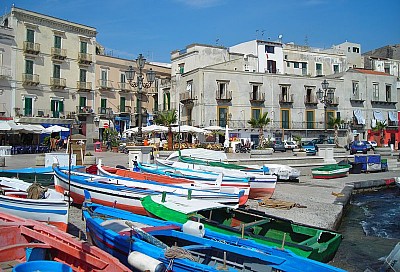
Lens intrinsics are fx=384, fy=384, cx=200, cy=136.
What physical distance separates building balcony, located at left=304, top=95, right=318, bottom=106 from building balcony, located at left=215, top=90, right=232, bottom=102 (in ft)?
34.0

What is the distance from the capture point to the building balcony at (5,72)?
36156 millimetres

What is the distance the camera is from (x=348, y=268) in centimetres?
825

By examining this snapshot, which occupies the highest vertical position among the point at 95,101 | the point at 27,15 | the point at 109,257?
the point at 27,15

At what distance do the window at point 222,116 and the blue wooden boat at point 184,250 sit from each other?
112 ft

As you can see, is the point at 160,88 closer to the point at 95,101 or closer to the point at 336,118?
the point at 95,101

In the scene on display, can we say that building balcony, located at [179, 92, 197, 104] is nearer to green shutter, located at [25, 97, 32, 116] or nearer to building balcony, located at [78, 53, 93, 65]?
building balcony, located at [78, 53, 93, 65]

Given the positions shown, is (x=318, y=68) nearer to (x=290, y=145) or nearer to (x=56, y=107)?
(x=290, y=145)

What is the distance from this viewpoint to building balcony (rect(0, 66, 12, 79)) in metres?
36.2

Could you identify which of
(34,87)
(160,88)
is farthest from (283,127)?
(34,87)

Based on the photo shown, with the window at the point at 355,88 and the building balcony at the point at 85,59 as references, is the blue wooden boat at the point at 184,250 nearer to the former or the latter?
the building balcony at the point at 85,59

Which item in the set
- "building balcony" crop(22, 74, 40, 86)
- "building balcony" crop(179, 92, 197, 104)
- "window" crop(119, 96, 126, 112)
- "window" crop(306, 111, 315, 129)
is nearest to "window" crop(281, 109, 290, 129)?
"window" crop(306, 111, 315, 129)

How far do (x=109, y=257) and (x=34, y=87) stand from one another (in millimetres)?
37160

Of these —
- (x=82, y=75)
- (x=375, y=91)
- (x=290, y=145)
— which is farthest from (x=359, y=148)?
(x=82, y=75)

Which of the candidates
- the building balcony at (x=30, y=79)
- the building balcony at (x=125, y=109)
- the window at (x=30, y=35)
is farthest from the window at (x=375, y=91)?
the window at (x=30, y=35)
